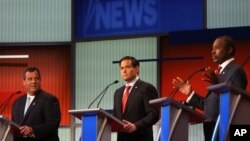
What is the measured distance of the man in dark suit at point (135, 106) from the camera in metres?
5.96

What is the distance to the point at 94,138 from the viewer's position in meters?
5.58

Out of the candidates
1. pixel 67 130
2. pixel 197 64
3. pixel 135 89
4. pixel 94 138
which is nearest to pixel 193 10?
pixel 197 64

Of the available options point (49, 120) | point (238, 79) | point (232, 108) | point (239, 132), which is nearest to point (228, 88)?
point (232, 108)

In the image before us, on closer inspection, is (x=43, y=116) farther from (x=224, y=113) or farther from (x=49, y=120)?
(x=224, y=113)

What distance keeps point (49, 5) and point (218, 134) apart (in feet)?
18.2

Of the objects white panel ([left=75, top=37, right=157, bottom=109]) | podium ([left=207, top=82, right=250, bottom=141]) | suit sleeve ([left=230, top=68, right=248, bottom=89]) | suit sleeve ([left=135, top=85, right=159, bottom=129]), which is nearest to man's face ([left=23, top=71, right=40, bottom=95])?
suit sleeve ([left=135, top=85, right=159, bottom=129])

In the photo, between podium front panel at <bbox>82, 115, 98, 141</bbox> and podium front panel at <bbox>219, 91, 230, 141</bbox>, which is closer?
podium front panel at <bbox>219, 91, 230, 141</bbox>

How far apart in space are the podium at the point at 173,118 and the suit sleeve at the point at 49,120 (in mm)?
1298

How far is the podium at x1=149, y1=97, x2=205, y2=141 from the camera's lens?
5223 mm

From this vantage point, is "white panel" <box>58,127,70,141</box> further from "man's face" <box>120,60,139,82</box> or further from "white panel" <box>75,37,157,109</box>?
"man's face" <box>120,60,139,82</box>

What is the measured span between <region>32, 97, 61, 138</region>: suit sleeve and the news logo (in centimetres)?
216

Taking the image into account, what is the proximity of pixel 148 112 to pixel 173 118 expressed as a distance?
75 cm

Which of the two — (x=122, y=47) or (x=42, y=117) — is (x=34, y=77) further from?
(x=122, y=47)

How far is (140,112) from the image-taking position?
19.9ft
